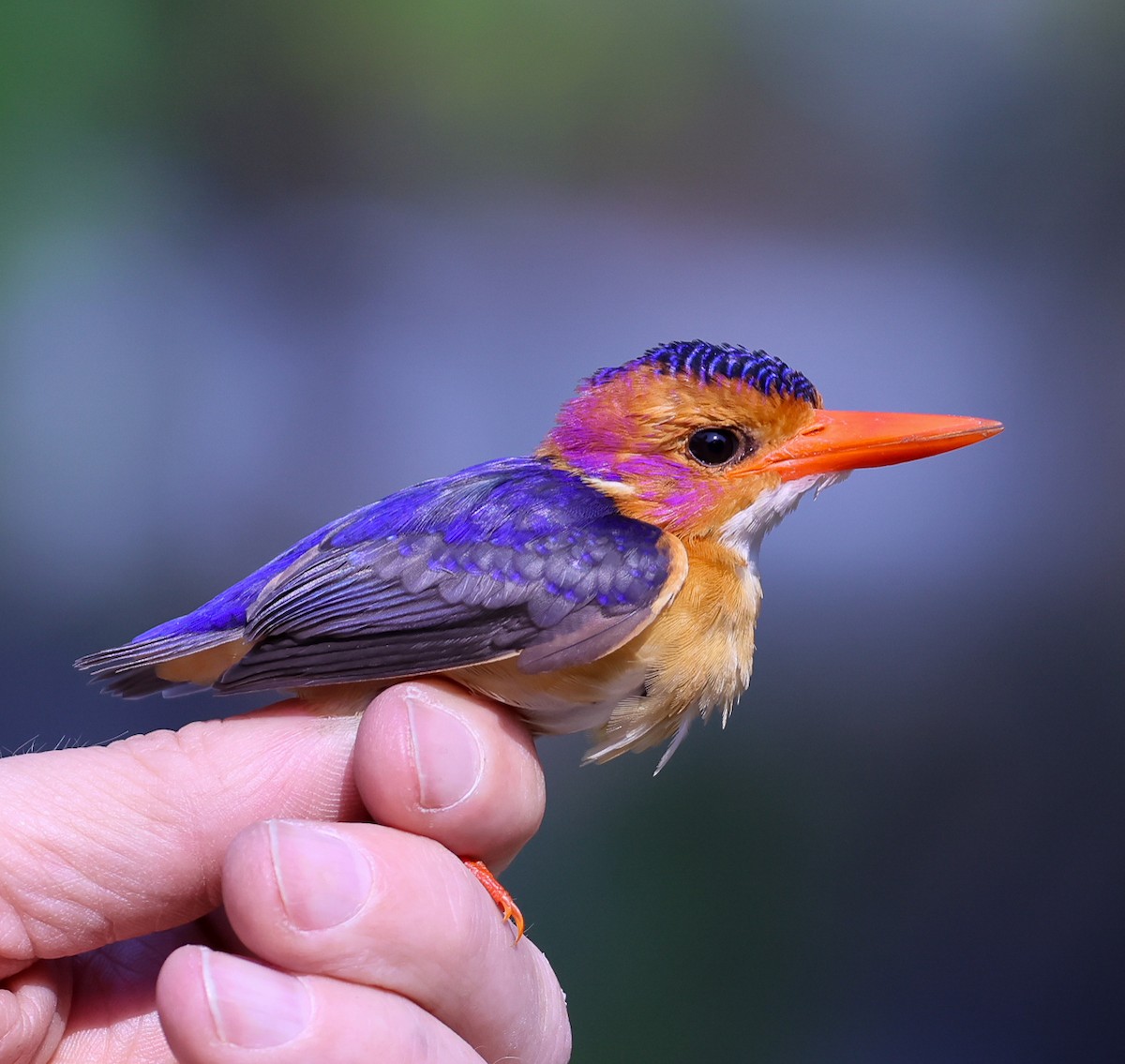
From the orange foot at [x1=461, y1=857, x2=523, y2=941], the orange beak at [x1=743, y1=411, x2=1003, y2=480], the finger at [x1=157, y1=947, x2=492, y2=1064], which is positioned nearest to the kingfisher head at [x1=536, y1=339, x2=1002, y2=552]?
the orange beak at [x1=743, y1=411, x2=1003, y2=480]

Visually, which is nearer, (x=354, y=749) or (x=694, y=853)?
(x=354, y=749)

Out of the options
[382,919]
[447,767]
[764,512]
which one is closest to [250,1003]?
[382,919]

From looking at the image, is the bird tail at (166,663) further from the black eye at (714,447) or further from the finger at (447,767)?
the black eye at (714,447)

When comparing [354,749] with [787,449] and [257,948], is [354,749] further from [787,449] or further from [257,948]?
[787,449]

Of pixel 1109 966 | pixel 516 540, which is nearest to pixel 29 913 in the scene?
pixel 516 540

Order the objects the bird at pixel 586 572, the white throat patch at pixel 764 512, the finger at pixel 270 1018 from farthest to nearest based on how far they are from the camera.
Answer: the white throat patch at pixel 764 512 < the bird at pixel 586 572 < the finger at pixel 270 1018

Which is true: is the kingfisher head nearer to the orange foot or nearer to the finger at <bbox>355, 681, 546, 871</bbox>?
the finger at <bbox>355, 681, 546, 871</bbox>

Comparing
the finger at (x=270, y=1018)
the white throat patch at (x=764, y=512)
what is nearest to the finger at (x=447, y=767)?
the finger at (x=270, y=1018)

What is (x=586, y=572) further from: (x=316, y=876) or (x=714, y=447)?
(x=316, y=876)
